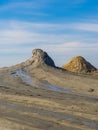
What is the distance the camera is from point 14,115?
647 inches

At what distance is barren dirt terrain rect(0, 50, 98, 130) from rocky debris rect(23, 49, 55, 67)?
0.10 metres

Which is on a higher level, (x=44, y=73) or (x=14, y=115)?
(x=44, y=73)

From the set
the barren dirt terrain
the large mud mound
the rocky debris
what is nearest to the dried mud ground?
the barren dirt terrain

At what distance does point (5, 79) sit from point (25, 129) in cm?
1472

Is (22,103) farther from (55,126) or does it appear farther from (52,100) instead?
(55,126)

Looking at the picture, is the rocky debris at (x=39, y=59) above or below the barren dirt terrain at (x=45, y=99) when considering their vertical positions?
above

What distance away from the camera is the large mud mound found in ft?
106

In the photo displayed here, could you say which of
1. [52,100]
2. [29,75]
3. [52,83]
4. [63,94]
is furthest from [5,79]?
[52,100]

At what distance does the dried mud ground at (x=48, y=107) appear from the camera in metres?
14.6

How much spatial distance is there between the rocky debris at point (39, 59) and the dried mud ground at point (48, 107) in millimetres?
4788

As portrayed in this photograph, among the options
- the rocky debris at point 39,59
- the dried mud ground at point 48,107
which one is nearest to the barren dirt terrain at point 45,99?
the dried mud ground at point 48,107

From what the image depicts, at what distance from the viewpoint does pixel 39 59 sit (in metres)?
31.3

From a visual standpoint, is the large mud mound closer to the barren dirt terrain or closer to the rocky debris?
the rocky debris

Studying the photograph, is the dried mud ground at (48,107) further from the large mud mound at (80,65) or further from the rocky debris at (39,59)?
the large mud mound at (80,65)
